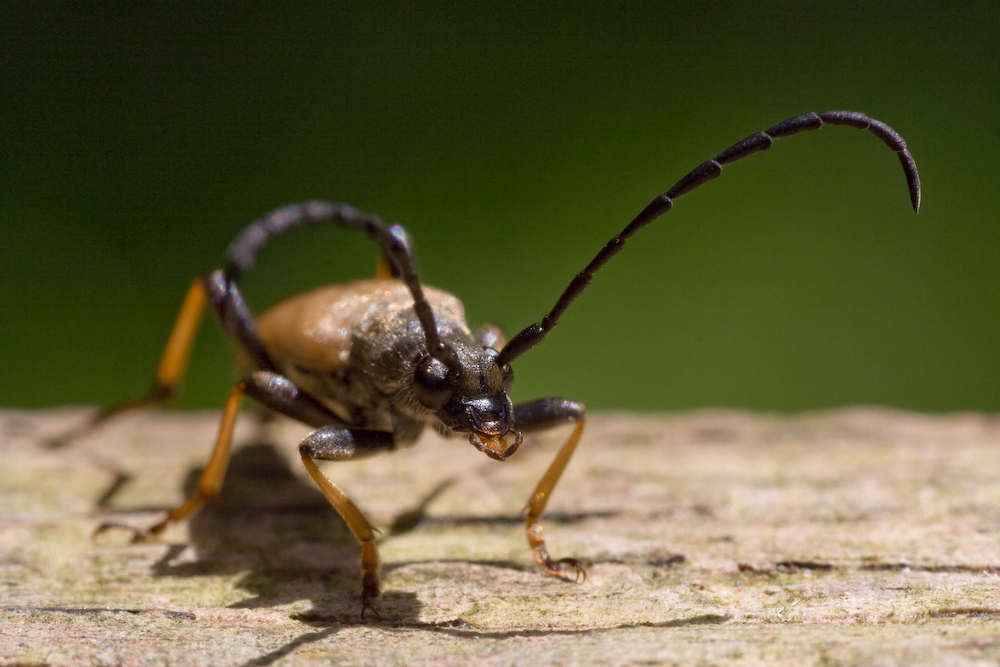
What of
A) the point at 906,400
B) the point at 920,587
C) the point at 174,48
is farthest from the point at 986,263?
the point at 174,48

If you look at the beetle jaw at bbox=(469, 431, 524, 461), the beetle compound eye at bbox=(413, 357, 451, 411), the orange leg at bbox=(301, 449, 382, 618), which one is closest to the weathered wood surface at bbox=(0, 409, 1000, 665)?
the orange leg at bbox=(301, 449, 382, 618)

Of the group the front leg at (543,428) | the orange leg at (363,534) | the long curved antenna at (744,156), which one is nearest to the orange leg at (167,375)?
the orange leg at (363,534)

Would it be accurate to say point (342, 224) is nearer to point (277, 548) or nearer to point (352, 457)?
point (352, 457)

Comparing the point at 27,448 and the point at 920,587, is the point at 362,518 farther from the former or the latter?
the point at 27,448

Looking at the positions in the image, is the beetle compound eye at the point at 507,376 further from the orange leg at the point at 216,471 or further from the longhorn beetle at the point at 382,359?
the orange leg at the point at 216,471

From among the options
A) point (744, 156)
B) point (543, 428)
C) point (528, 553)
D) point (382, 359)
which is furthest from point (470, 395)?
point (744, 156)

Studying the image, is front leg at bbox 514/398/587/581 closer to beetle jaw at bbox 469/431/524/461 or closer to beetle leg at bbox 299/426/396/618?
beetle jaw at bbox 469/431/524/461

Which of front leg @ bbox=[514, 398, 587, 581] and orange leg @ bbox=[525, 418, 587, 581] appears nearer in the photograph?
orange leg @ bbox=[525, 418, 587, 581]
